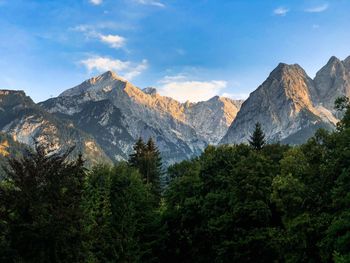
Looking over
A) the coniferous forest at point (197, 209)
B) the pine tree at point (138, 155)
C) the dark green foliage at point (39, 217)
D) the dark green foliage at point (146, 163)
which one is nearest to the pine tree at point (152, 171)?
the dark green foliage at point (146, 163)

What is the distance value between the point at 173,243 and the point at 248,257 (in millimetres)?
16306

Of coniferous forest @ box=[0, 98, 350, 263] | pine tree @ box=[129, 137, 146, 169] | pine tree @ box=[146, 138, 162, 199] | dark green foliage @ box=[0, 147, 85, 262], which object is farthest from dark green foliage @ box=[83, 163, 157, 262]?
pine tree @ box=[129, 137, 146, 169]

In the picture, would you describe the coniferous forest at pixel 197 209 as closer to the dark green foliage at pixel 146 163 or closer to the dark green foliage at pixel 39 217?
the dark green foliage at pixel 39 217

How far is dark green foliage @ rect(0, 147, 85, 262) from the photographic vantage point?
2597 centimetres

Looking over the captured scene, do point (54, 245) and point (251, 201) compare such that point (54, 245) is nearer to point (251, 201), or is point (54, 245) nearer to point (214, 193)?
point (251, 201)

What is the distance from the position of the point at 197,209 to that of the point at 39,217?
110 ft

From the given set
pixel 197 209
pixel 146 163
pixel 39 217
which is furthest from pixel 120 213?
pixel 146 163

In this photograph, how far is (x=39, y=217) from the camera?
85.0 ft

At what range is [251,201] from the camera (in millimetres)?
47438

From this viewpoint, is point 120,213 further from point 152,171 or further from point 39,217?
point 152,171

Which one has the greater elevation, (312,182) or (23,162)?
(23,162)

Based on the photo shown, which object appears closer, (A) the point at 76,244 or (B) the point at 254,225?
(A) the point at 76,244

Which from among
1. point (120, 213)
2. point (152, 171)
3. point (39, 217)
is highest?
point (152, 171)

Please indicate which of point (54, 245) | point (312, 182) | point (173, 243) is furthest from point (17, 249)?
point (173, 243)
